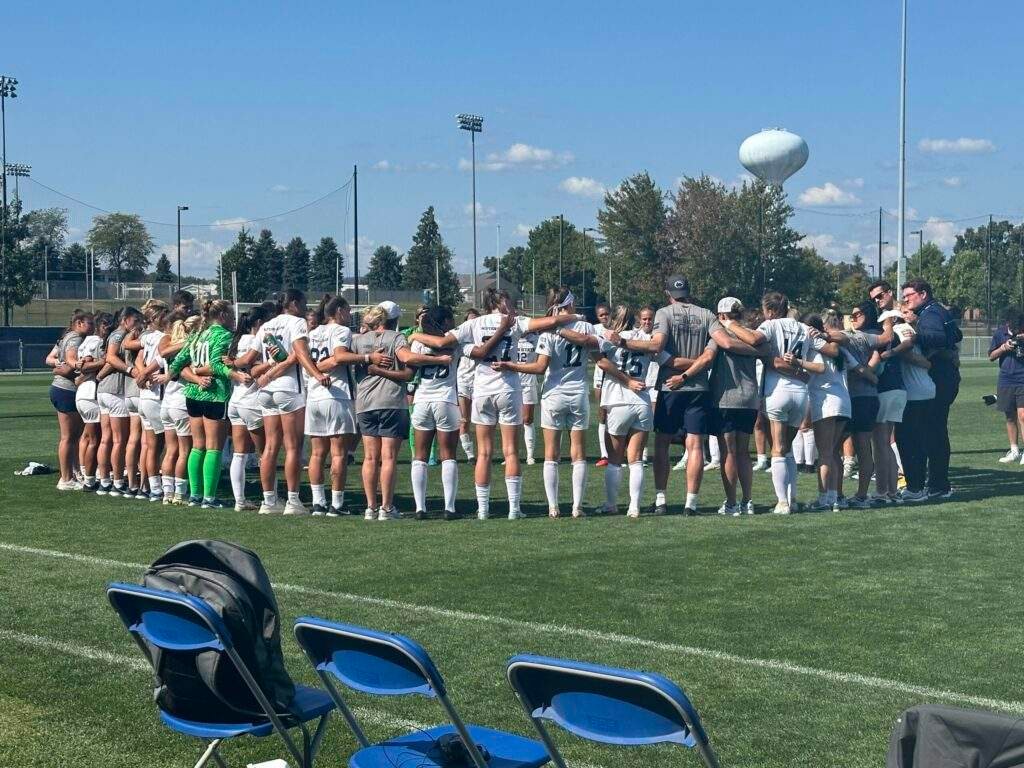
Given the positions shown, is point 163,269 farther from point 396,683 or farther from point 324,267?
point 396,683

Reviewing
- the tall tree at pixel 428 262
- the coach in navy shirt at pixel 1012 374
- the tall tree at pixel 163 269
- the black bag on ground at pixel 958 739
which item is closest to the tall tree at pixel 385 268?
the tall tree at pixel 428 262

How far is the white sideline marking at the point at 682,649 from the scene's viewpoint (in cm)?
583

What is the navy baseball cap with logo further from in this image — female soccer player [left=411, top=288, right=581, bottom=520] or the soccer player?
female soccer player [left=411, top=288, right=581, bottom=520]

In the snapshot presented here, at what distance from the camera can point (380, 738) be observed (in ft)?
17.6

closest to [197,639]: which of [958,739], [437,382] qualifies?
[958,739]

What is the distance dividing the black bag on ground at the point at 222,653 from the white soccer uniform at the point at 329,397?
6833 mm

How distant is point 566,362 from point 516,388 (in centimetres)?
51

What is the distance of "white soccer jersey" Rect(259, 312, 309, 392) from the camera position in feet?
37.6

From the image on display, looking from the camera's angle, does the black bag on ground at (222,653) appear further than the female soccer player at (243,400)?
No

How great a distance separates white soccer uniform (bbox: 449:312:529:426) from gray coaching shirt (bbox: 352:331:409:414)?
1.81ft

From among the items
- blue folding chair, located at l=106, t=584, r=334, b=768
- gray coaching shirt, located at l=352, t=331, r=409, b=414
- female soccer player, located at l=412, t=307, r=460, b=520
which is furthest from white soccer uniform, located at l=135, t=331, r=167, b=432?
blue folding chair, located at l=106, t=584, r=334, b=768

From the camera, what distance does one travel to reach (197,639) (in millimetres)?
4129

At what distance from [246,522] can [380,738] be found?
20.4ft

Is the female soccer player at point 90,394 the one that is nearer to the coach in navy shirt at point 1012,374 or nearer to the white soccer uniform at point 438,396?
the white soccer uniform at point 438,396
